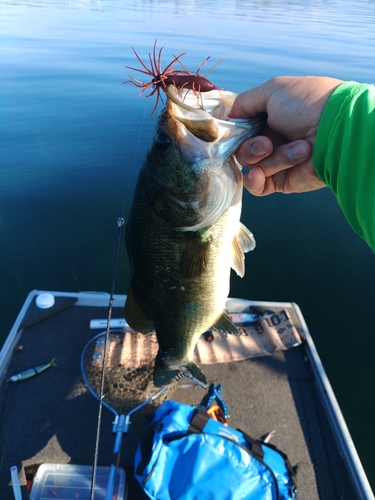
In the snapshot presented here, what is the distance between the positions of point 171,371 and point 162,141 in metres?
1.47

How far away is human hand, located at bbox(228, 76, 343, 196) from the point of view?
58.6 inches

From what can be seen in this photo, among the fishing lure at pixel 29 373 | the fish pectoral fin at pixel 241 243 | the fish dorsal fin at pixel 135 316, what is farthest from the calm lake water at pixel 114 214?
the fish dorsal fin at pixel 135 316

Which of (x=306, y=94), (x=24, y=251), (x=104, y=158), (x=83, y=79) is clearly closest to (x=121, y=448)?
(x=306, y=94)

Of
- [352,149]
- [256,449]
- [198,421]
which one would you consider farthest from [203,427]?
[352,149]

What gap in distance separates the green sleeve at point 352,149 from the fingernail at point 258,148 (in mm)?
222

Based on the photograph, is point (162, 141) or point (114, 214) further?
point (114, 214)

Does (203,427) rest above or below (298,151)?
below

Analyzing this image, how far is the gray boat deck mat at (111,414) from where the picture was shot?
277 centimetres

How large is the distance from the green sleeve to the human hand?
8cm

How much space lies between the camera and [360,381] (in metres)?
4.07

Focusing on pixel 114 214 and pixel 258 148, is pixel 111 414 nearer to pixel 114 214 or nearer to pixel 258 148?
pixel 258 148

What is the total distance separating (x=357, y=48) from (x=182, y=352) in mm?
19596

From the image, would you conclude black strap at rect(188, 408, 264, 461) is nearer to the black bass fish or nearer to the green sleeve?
the black bass fish

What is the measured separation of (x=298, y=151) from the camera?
154cm
